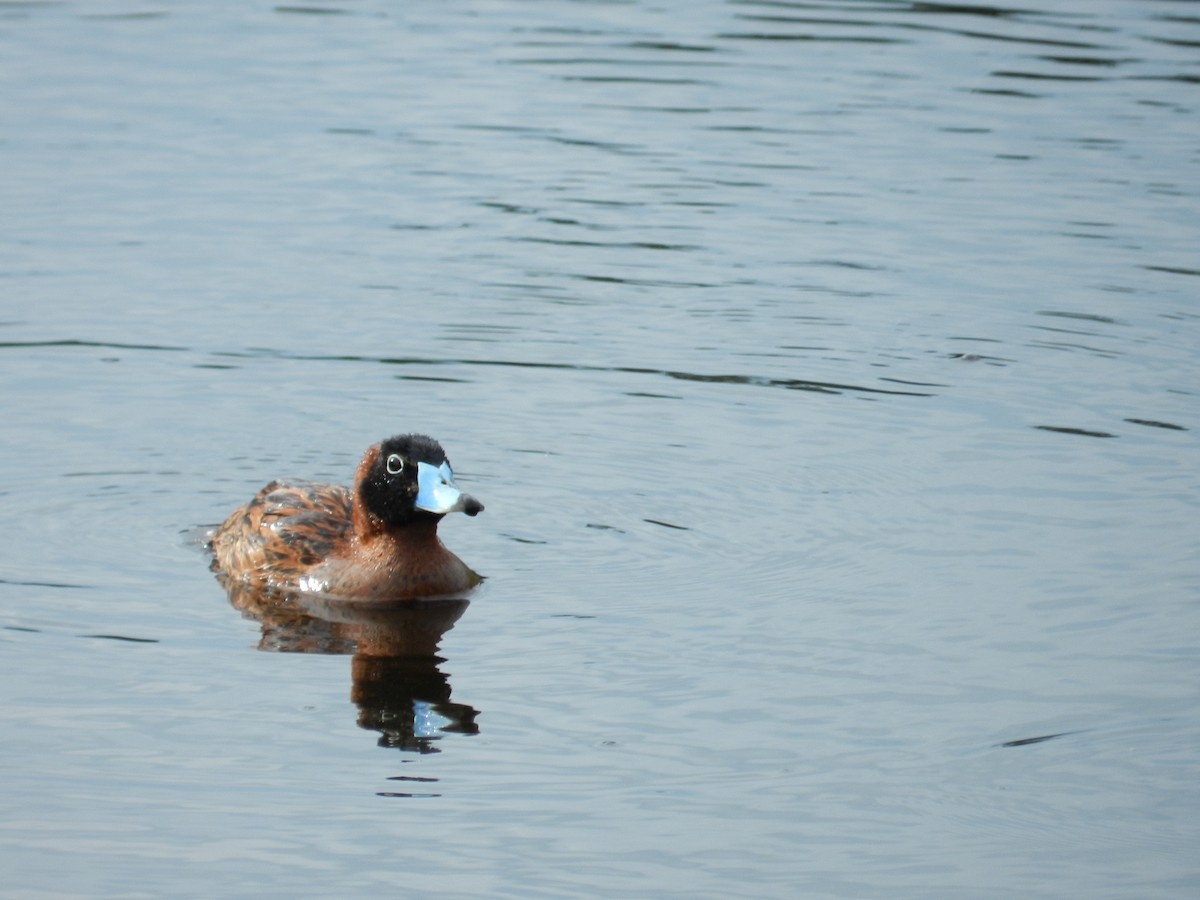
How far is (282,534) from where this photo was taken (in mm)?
12070

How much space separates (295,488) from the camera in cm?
1252

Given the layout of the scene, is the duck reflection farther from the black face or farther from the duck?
the black face

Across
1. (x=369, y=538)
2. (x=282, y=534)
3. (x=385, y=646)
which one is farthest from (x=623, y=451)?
(x=385, y=646)

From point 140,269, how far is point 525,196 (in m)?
4.05

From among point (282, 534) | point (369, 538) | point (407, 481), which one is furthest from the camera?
point (282, 534)

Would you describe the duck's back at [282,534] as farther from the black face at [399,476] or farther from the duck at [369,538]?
the black face at [399,476]

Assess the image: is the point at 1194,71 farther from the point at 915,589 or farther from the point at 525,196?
the point at 915,589

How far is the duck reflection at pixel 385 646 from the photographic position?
384 inches

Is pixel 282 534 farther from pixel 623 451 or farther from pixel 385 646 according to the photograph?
pixel 623 451

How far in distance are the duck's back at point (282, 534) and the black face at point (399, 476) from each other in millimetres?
524

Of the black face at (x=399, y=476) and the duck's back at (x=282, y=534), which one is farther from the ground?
the black face at (x=399, y=476)

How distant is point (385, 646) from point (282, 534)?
1.35 metres

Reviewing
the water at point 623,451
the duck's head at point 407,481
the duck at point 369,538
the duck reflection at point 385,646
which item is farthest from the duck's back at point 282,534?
the duck's head at point 407,481

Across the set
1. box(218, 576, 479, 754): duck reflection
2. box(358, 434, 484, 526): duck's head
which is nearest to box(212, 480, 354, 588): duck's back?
box(218, 576, 479, 754): duck reflection
